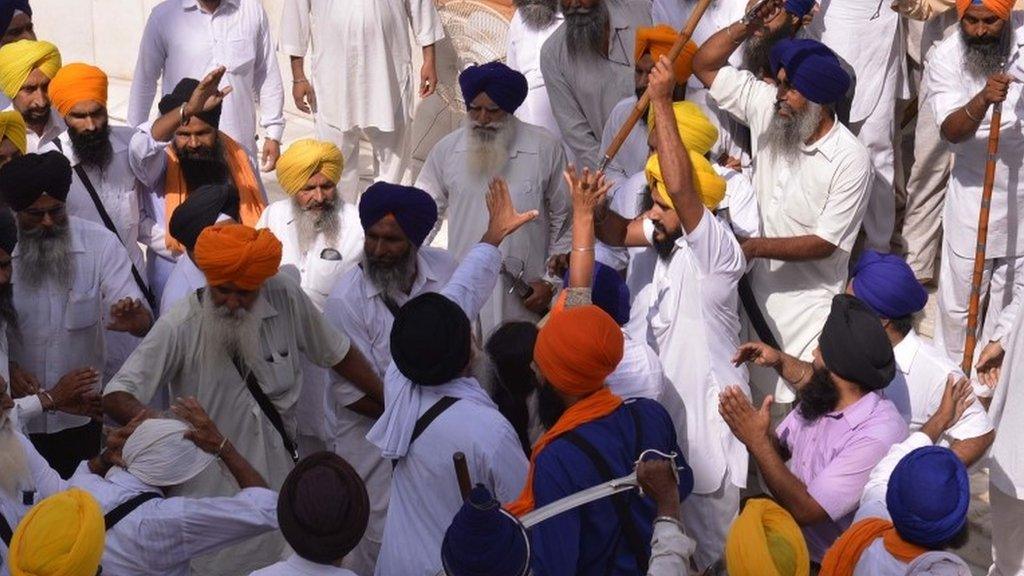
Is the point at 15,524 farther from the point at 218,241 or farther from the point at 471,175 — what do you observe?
the point at 471,175

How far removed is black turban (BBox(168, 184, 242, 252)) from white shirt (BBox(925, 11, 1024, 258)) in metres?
3.34

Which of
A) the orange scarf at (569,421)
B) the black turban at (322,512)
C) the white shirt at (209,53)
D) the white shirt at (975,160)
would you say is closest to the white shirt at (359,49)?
the white shirt at (209,53)

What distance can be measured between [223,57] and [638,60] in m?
2.63

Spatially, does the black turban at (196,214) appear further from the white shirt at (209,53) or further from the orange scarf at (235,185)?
the white shirt at (209,53)

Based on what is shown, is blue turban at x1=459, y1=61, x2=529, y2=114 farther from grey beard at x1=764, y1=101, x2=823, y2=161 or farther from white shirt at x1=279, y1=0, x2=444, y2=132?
white shirt at x1=279, y1=0, x2=444, y2=132

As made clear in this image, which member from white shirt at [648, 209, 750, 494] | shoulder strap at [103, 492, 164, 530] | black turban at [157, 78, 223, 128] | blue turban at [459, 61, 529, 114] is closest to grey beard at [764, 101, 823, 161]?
white shirt at [648, 209, 750, 494]

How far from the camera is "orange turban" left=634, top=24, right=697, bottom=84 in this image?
6.88 meters

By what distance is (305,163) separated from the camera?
6.68 metres

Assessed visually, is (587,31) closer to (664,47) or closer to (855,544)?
(664,47)

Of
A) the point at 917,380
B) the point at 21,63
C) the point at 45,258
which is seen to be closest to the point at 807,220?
the point at 917,380

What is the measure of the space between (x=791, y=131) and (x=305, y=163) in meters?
2.03

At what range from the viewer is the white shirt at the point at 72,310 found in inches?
236

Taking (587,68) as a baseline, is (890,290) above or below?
above

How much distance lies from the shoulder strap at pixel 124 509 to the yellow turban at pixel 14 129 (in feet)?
8.71
